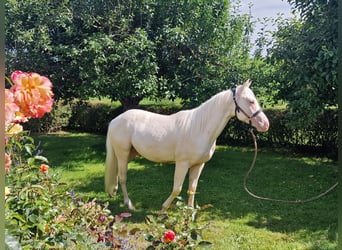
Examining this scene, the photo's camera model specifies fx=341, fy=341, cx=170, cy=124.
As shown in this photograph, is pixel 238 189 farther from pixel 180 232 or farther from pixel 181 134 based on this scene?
pixel 180 232

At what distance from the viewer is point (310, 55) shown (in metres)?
2.65

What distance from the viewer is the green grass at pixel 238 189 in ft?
7.44

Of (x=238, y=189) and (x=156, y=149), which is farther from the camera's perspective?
(x=238, y=189)

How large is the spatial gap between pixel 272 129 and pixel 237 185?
4.65ft

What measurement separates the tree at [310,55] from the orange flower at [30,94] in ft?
6.70

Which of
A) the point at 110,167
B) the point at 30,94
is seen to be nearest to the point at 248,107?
the point at 110,167

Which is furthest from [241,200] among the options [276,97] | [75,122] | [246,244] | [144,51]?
[75,122]

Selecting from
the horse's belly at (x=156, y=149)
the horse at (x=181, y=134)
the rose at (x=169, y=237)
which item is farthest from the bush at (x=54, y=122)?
the rose at (x=169, y=237)

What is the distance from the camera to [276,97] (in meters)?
3.45

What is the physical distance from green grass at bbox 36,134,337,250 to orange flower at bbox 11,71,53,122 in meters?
1.49

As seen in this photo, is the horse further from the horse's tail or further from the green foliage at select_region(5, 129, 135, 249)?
the green foliage at select_region(5, 129, 135, 249)

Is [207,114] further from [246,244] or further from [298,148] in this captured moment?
[298,148]

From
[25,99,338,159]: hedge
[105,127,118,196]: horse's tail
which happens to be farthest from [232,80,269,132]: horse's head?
[25,99,338,159]: hedge

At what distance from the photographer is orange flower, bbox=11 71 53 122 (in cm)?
74
